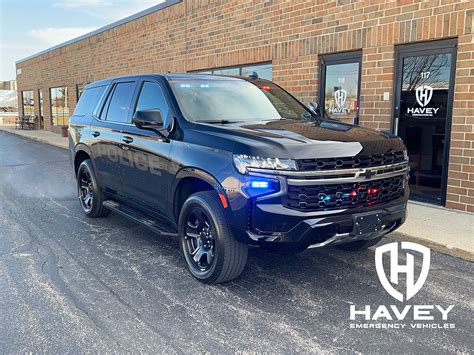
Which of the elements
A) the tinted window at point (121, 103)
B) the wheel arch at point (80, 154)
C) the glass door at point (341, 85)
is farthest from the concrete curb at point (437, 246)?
the wheel arch at point (80, 154)

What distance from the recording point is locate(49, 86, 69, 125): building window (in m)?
23.9

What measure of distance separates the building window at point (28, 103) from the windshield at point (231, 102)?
28771 millimetres

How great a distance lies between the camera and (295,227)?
3.53 meters

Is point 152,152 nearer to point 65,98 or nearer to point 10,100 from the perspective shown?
point 65,98

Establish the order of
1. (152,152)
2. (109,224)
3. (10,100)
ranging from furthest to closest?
(10,100)
(109,224)
(152,152)

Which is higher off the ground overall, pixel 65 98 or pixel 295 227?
pixel 65 98

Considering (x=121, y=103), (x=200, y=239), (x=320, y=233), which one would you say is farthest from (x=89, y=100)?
(x=320, y=233)

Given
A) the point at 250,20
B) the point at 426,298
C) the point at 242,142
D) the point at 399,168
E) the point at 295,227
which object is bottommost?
the point at 426,298

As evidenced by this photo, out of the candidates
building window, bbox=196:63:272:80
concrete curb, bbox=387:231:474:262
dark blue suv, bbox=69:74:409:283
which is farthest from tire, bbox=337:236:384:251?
building window, bbox=196:63:272:80

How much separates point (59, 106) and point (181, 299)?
23627 mm

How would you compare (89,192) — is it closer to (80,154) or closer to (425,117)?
(80,154)

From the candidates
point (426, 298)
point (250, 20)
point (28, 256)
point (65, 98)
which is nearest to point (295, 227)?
point (426, 298)

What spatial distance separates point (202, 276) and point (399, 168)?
2.13m

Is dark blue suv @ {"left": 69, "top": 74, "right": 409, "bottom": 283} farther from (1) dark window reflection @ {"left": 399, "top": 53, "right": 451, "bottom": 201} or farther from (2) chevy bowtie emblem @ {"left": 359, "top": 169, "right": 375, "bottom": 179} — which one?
(1) dark window reflection @ {"left": 399, "top": 53, "right": 451, "bottom": 201}
